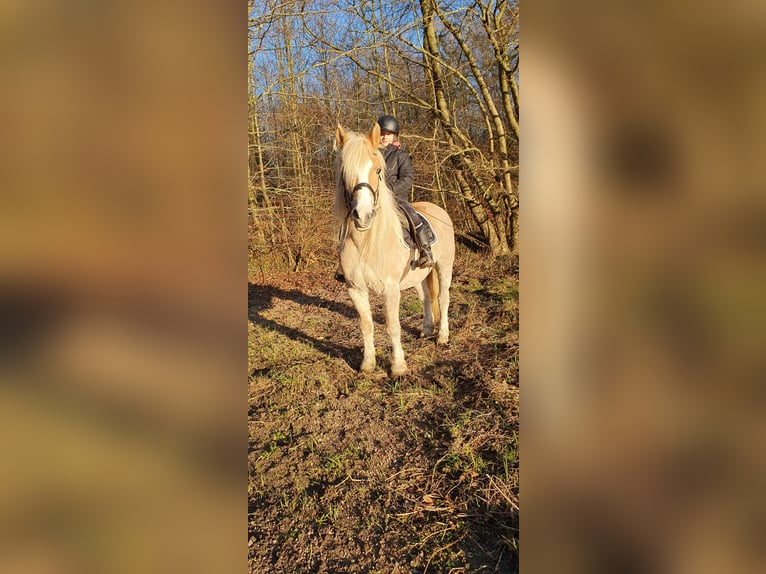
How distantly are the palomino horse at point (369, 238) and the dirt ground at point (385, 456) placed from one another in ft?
1.85

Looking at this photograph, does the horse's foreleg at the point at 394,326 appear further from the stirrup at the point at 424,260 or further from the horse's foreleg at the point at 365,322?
the stirrup at the point at 424,260

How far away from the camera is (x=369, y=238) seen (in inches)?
139

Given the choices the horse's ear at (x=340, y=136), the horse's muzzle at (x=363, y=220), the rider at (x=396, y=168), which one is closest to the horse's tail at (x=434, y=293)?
the rider at (x=396, y=168)

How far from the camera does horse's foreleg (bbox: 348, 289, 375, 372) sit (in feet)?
12.6

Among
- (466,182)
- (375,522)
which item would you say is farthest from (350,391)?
(466,182)

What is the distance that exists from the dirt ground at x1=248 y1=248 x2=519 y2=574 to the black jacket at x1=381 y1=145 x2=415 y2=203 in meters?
1.78

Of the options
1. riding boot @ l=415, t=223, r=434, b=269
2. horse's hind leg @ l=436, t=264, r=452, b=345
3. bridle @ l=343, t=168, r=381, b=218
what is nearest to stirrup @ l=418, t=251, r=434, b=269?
riding boot @ l=415, t=223, r=434, b=269

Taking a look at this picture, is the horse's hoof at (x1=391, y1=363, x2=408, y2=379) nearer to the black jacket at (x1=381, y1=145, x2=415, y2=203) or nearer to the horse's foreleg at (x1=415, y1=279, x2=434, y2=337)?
the horse's foreleg at (x1=415, y1=279, x2=434, y2=337)

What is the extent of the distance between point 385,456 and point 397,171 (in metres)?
3.19

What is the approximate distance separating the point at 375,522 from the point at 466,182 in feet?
25.5
